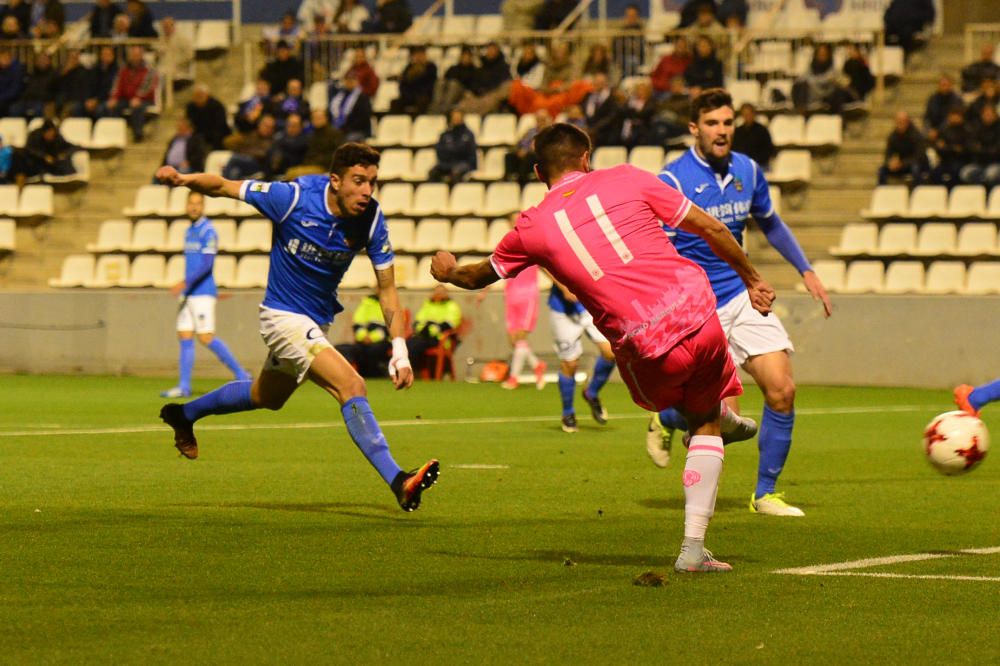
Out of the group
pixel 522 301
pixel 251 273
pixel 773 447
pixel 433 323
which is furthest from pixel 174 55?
pixel 773 447

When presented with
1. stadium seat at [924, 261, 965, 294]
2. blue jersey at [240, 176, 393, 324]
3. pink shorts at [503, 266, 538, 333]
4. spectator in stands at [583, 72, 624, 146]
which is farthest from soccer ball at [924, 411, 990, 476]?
spectator in stands at [583, 72, 624, 146]

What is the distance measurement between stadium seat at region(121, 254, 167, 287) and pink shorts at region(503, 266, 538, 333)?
665cm

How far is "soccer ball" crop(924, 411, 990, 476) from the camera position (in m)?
9.54

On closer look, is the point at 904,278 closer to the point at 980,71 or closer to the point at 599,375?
the point at 980,71

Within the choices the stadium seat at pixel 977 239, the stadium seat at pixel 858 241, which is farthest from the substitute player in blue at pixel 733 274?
the stadium seat at pixel 858 241

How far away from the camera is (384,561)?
854 cm

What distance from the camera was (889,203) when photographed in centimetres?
2588

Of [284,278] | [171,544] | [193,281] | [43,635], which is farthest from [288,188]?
[193,281]

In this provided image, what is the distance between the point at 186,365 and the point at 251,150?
8.05m

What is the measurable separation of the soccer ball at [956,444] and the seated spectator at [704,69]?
18.3m

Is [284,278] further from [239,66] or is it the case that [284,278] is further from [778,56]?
[239,66]

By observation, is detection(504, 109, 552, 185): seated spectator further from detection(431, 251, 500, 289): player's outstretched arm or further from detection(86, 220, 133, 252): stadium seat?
detection(431, 251, 500, 289): player's outstretched arm

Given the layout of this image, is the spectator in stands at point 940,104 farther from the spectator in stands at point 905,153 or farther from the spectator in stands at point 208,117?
the spectator in stands at point 208,117

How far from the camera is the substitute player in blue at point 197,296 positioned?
2172 centimetres
